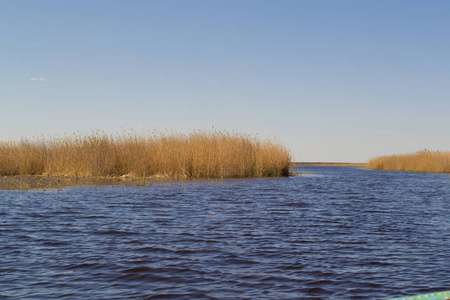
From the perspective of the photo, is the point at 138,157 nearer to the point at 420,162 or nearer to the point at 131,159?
the point at 131,159

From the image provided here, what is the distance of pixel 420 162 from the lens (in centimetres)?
4938

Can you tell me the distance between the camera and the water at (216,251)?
526cm

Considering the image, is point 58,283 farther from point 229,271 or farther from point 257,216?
point 257,216

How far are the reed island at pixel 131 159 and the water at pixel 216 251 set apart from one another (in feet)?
32.7

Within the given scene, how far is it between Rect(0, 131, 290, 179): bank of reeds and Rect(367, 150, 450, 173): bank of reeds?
27671 millimetres

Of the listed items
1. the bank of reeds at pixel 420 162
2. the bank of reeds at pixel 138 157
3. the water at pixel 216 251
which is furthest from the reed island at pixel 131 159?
the bank of reeds at pixel 420 162

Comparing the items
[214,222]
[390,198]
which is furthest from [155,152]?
[214,222]

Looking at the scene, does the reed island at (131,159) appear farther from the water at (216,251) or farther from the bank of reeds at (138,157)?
the water at (216,251)

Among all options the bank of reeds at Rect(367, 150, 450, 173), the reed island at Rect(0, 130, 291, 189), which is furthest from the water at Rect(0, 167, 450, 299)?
the bank of reeds at Rect(367, 150, 450, 173)

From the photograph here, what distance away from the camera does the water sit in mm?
5262

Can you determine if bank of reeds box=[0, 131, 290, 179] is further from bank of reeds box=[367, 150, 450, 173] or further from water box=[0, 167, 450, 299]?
bank of reeds box=[367, 150, 450, 173]

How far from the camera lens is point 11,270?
19.4ft

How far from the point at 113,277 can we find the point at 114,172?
18669 mm

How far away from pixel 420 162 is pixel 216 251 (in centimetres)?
4795
